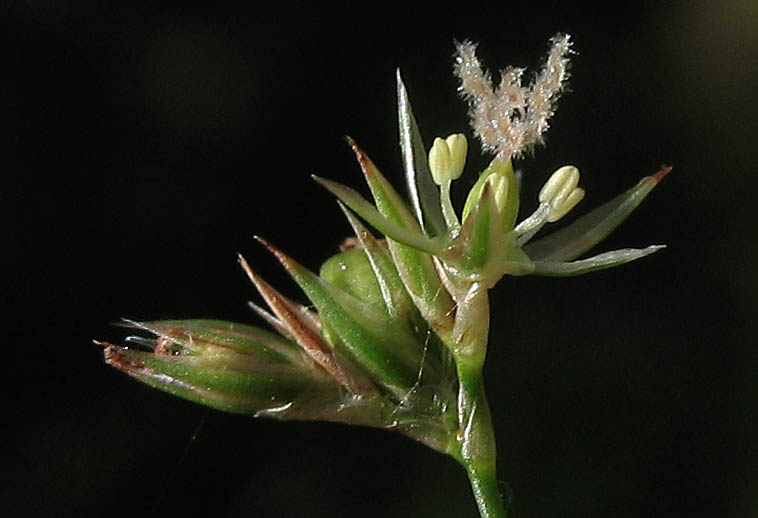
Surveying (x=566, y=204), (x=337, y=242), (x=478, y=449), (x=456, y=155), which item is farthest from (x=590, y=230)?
(x=337, y=242)

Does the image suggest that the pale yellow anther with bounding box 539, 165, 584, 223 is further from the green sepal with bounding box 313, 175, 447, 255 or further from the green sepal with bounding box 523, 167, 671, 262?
the green sepal with bounding box 313, 175, 447, 255

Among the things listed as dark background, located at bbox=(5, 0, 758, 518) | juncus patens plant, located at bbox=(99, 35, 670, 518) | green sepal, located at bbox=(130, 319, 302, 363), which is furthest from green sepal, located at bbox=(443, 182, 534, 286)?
dark background, located at bbox=(5, 0, 758, 518)

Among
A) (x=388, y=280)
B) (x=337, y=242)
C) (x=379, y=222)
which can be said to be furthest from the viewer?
(x=337, y=242)

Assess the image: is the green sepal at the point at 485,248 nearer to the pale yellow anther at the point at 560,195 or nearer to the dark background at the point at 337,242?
the pale yellow anther at the point at 560,195

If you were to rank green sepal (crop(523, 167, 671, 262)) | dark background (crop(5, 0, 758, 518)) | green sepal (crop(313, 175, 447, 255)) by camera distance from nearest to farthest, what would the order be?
green sepal (crop(313, 175, 447, 255)) → green sepal (crop(523, 167, 671, 262)) → dark background (crop(5, 0, 758, 518))

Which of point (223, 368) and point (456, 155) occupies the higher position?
point (456, 155)

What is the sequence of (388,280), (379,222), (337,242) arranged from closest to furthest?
1. (379,222)
2. (388,280)
3. (337,242)

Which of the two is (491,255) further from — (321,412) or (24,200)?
(24,200)

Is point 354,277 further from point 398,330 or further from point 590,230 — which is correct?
point 590,230
